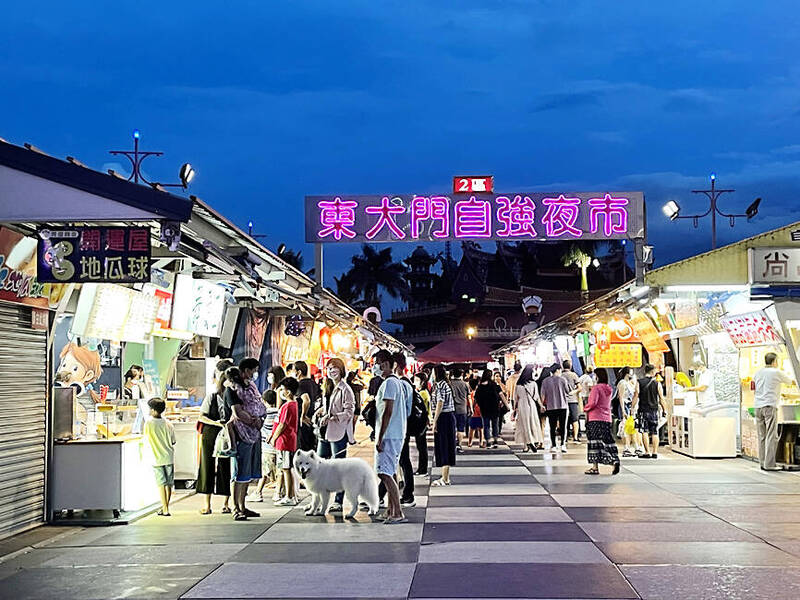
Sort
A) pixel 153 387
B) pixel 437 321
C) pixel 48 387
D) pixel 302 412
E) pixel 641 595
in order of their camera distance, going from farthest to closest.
A: pixel 437 321
pixel 153 387
pixel 302 412
pixel 48 387
pixel 641 595

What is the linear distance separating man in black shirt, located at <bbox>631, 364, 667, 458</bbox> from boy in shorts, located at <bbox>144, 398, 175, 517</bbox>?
10.1m

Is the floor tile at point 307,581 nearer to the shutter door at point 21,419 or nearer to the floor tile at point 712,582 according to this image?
the floor tile at point 712,582

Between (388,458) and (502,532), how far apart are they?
5.20 feet

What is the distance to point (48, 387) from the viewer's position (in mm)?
11328

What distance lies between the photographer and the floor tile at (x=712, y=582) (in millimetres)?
7375

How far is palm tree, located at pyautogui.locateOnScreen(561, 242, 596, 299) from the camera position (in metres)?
64.9

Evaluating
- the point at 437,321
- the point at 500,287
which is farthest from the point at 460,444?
the point at 437,321

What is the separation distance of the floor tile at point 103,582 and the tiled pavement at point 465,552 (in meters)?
0.02

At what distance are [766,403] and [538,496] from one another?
4957 millimetres

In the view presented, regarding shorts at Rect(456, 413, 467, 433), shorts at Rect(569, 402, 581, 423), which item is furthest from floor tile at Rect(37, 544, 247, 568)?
shorts at Rect(569, 402, 581, 423)

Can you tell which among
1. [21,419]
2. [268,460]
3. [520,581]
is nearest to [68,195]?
[21,419]

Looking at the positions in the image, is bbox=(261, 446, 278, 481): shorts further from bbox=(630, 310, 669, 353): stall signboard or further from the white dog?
bbox=(630, 310, 669, 353): stall signboard

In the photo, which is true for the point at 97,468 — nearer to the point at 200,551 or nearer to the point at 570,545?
the point at 200,551

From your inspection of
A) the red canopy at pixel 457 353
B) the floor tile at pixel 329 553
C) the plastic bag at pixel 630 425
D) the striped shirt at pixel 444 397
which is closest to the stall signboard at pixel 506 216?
the plastic bag at pixel 630 425
